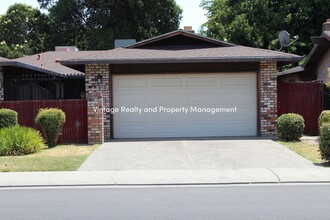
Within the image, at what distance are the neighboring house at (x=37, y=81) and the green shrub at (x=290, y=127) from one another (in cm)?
808

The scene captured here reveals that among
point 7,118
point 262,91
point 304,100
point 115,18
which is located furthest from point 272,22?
point 7,118

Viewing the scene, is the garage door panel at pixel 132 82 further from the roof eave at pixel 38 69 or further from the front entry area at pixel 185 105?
the roof eave at pixel 38 69

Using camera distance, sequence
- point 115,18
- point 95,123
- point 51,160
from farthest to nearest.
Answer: point 115,18 < point 95,123 < point 51,160

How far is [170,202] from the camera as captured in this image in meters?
8.09

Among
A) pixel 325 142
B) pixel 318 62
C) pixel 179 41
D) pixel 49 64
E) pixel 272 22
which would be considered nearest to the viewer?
pixel 325 142

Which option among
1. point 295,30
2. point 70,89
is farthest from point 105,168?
point 295,30

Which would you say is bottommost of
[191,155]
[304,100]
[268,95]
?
[191,155]

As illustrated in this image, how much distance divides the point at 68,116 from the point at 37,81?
18.4 feet

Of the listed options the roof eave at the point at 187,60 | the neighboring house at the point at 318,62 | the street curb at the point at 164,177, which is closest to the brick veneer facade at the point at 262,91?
the roof eave at the point at 187,60

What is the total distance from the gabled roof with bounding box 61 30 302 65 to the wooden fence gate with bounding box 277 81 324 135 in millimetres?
1408

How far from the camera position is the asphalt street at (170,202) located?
715 centimetres

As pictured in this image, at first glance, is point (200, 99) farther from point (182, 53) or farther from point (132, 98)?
point (132, 98)

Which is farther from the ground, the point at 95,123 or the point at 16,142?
the point at 95,123

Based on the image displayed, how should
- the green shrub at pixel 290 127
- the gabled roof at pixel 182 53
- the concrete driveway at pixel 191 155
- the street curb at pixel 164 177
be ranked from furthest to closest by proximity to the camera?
the gabled roof at pixel 182 53, the green shrub at pixel 290 127, the concrete driveway at pixel 191 155, the street curb at pixel 164 177
